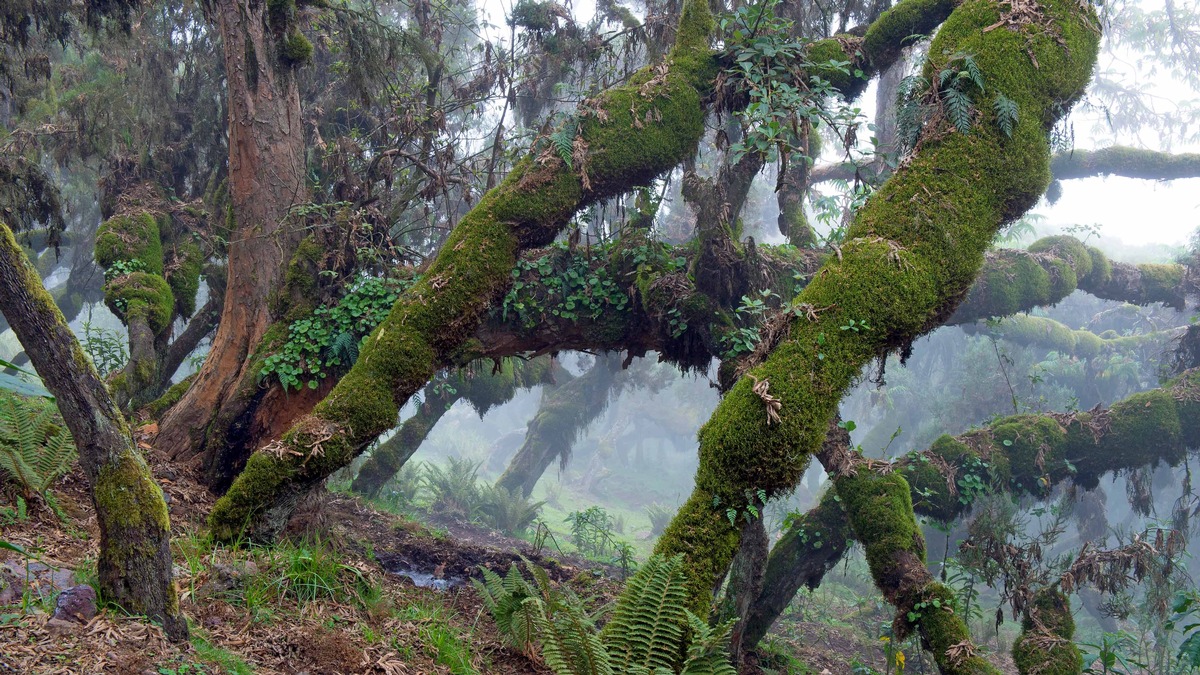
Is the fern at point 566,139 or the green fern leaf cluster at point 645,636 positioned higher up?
the fern at point 566,139

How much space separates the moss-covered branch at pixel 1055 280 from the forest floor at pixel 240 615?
30.4 ft

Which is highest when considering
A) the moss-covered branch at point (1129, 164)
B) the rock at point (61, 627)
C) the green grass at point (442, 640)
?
the moss-covered branch at point (1129, 164)

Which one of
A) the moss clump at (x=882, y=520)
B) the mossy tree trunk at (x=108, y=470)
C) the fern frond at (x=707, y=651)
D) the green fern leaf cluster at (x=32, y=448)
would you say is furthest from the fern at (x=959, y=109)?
the green fern leaf cluster at (x=32, y=448)

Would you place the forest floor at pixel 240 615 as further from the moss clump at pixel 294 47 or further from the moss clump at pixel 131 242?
the moss clump at pixel 294 47

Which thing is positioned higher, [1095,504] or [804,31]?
[804,31]

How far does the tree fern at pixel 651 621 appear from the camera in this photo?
3.63 m

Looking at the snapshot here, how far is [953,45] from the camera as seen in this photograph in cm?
493

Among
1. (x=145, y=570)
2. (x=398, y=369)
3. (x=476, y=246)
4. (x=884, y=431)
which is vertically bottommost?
(x=145, y=570)

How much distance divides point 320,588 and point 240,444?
116 inches

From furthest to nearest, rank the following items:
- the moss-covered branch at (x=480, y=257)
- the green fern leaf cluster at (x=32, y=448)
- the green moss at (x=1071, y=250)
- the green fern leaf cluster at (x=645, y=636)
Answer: the green moss at (x=1071, y=250), the moss-covered branch at (x=480, y=257), the green fern leaf cluster at (x=32, y=448), the green fern leaf cluster at (x=645, y=636)

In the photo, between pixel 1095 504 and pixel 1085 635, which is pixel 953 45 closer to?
pixel 1095 504

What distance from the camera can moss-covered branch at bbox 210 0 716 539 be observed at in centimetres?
516

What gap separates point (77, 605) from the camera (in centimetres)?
313

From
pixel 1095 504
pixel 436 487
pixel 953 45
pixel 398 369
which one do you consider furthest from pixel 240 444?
pixel 1095 504
